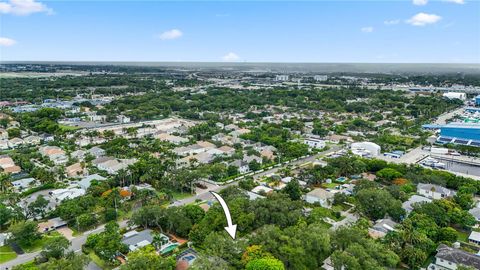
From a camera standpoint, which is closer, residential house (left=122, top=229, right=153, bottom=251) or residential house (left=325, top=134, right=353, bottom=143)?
residential house (left=122, top=229, right=153, bottom=251)

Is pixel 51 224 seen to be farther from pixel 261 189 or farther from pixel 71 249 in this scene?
pixel 261 189

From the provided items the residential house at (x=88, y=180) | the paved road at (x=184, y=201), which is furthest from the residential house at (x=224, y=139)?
the residential house at (x=88, y=180)

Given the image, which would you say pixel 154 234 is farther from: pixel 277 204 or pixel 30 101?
pixel 30 101

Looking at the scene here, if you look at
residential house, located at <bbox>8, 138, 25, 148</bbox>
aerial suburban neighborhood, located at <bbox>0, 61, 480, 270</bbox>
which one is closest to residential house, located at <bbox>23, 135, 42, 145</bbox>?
aerial suburban neighborhood, located at <bbox>0, 61, 480, 270</bbox>

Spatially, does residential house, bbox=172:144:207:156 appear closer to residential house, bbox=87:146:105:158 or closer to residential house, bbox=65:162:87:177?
residential house, bbox=87:146:105:158

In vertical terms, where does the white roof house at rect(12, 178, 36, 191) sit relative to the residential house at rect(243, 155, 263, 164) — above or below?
below

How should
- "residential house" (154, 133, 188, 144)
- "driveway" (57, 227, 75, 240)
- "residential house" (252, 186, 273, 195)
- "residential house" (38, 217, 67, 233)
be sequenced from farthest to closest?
"residential house" (154, 133, 188, 144)
"residential house" (252, 186, 273, 195)
"residential house" (38, 217, 67, 233)
"driveway" (57, 227, 75, 240)
